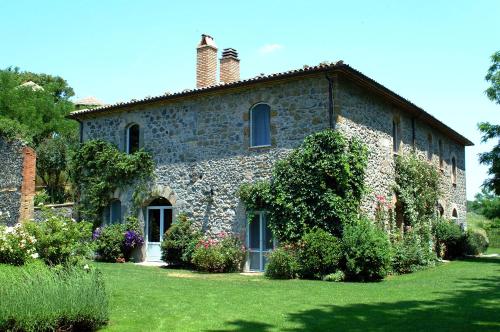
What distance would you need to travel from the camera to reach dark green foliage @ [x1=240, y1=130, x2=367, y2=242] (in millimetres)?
14086

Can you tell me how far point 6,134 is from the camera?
69.0 feet

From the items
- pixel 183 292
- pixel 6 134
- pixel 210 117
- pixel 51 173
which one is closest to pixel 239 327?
pixel 183 292

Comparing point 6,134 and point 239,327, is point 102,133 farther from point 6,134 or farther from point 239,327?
point 239,327

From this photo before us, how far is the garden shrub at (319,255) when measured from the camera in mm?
13281

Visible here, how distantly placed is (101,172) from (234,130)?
6004 mm

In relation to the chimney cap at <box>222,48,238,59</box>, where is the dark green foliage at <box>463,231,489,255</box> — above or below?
below

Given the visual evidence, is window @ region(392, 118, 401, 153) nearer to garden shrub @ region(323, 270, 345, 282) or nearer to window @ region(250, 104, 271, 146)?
window @ region(250, 104, 271, 146)

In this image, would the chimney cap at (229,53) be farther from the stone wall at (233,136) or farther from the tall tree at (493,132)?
the tall tree at (493,132)

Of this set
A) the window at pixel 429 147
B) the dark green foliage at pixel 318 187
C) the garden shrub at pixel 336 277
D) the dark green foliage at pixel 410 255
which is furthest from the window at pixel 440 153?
the garden shrub at pixel 336 277

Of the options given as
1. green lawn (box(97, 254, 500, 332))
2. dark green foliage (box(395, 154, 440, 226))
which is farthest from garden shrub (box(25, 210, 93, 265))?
dark green foliage (box(395, 154, 440, 226))

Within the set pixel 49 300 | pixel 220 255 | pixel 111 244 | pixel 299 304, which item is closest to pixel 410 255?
pixel 220 255

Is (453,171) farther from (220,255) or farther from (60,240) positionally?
(60,240)

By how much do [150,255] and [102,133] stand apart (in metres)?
5.21

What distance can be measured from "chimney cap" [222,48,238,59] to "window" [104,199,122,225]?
665 cm
